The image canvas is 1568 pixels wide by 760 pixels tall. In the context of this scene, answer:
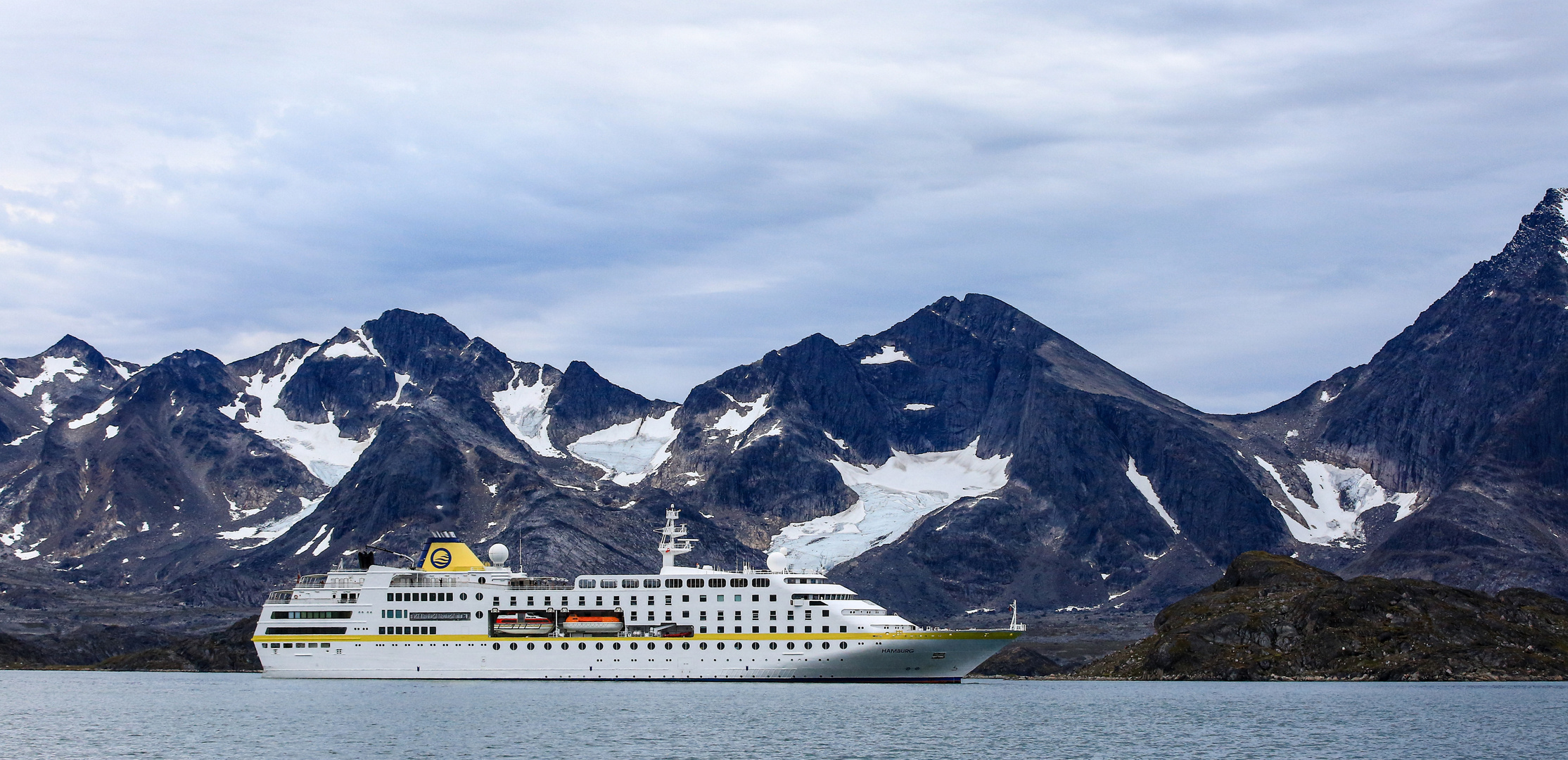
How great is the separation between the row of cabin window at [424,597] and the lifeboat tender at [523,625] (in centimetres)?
227

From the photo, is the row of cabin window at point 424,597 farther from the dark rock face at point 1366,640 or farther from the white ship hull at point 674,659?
the dark rock face at point 1366,640

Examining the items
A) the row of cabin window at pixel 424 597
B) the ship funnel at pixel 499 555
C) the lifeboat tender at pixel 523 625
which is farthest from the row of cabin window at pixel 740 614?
the ship funnel at pixel 499 555

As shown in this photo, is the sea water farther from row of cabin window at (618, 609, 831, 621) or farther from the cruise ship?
row of cabin window at (618, 609, 831, 621)

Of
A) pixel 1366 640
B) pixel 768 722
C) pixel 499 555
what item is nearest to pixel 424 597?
pixel 499 555

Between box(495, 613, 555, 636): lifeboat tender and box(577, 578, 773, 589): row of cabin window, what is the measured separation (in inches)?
190

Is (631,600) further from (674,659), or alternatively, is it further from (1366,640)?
(1366,640)

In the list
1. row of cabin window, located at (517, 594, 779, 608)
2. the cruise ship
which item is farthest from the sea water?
row of cabin window, located at (517, 594, 779, 608)

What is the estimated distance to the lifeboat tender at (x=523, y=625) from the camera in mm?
149000

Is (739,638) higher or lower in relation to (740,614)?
lower

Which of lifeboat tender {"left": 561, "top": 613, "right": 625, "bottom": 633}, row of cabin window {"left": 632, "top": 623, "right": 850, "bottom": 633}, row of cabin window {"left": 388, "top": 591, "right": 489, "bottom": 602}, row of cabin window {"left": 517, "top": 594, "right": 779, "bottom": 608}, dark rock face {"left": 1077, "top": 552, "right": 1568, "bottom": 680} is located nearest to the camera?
row of cabin window {"left": 632, "top": 623, "right": 850, "bottom": 633}

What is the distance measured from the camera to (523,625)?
149125mm

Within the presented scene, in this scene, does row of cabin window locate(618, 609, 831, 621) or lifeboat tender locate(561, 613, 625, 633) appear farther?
lifeboat tender locate(561, 613, 625, 633)

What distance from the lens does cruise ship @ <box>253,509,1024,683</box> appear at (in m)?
147

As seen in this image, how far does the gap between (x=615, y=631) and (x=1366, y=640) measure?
83.1 m
